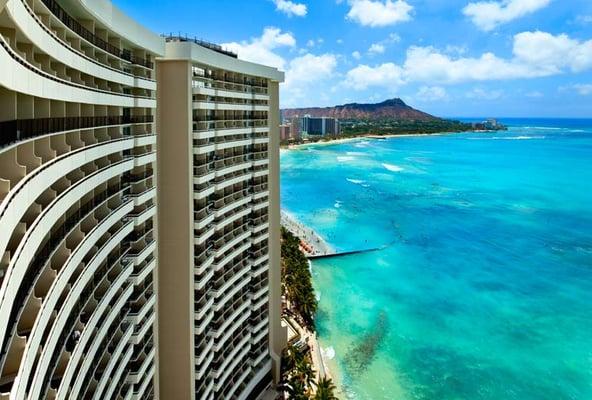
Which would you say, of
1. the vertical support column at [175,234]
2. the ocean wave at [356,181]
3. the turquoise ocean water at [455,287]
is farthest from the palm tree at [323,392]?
the ocean wave at [356,181]

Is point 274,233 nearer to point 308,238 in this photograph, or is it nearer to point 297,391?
point 297,391

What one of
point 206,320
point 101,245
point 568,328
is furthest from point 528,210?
point 101,245

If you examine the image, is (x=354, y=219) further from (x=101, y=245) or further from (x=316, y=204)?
(x=101, y=245)

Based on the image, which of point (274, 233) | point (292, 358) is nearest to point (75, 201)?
point (274, 233)

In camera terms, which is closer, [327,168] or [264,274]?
[264,274]

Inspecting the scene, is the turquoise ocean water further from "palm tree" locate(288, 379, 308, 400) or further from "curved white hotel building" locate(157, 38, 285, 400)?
"curved white hotel building" locate(157, 38, 285, 400)

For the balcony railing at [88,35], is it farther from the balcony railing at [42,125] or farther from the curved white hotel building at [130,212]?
the balcony railing at [42,125]

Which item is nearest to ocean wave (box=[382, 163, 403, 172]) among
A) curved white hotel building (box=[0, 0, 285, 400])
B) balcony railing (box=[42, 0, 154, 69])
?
curved white hotel building (box=[0, 0, 285, 400])
